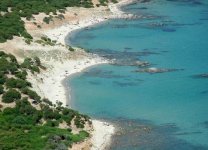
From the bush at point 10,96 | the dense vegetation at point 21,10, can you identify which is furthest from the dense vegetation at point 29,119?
the dense vegetation at point 21,10

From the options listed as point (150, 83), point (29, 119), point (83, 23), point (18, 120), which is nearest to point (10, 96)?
point (29, 119)

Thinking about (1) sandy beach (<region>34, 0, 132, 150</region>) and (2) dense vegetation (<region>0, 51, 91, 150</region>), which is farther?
(1) sandy beach (<region>34, 0, 132, 150</region>)

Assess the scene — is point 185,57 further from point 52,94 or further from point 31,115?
point 31,115

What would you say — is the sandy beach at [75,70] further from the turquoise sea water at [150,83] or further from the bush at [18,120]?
the bush at [18,120]

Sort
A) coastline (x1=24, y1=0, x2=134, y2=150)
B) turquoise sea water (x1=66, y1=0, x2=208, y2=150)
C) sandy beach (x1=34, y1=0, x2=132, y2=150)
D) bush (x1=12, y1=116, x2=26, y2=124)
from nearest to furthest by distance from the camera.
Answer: bush (x1=12, y1=116, x2=26, y2=124)
coastline (x1=24, y1=0, x2=134, y2=150)
sandy beach (x1=34, y1=0, x2=132, y2=150)
turquoise sea water (x1=66, y1=0, x2=208, y2=150)

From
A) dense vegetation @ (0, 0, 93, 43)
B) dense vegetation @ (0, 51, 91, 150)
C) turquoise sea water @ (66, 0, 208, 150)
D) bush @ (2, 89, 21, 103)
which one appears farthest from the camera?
dense vegetation @ (0, 0, 93, 43)

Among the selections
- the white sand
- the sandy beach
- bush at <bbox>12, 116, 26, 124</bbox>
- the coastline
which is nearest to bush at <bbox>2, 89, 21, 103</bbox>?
bush at <bbox>12, 116, 26, 124</bbox>

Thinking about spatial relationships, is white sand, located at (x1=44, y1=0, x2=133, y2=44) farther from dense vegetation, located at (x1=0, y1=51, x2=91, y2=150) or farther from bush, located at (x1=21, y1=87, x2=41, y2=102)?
bush, located at (x1=21, y1=87, x2=41, y2=102)

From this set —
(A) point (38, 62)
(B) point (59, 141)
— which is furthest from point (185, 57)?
(B) point (59, 141)
